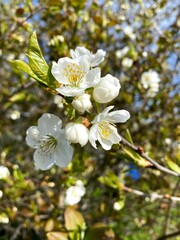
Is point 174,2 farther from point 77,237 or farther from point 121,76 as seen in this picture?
point 77,237

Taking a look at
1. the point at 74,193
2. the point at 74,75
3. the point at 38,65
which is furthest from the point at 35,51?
the point at 74,193

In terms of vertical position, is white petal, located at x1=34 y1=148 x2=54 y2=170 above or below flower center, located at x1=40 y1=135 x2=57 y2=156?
below

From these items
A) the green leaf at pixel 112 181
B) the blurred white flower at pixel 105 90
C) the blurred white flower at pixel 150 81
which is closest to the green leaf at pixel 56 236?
the green leaf at pixel 112 181

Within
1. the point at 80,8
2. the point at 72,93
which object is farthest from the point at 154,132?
the point at 72,93

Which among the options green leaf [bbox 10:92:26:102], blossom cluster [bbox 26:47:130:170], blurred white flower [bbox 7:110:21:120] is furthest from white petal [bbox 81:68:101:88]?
blurred white flower [bbox 7:110:21:120]

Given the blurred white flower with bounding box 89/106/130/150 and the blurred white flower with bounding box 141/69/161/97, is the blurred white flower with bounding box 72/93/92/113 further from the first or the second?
the blurred white flower with bounding box 141/69/161/97

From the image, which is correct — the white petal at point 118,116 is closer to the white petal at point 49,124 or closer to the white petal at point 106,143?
the white petal at point 106,143

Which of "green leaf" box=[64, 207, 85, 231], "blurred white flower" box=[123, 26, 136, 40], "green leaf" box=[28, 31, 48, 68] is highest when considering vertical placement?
"green leaf" box=[28, 31, 48, 68]
